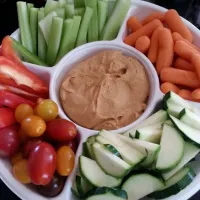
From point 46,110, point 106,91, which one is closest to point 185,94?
point 106,91

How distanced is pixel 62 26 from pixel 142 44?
301mm

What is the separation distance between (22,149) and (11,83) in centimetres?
25

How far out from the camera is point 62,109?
52.2 inches

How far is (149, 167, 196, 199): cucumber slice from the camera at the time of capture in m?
1.03

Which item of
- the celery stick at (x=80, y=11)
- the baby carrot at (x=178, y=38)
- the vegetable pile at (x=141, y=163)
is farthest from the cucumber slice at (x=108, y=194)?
the celery stick at (x=80, y=11)

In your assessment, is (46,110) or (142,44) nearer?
(46,110)

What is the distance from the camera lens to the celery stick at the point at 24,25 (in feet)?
4.72

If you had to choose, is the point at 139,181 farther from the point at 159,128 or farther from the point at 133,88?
the point at 133,88

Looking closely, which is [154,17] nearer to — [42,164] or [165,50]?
[165,50]

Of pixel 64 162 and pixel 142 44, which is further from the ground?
pixel 142 44

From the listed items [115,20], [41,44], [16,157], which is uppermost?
[115,20]

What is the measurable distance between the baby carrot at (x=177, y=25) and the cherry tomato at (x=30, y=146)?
2.20ft

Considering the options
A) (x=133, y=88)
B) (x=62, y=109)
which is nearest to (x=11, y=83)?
(x=62, y=109)

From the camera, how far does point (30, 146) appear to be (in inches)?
44.2
